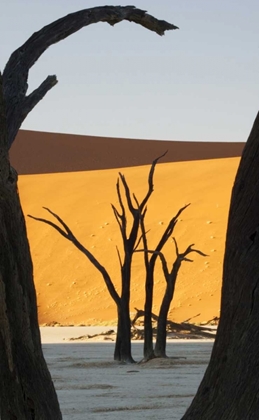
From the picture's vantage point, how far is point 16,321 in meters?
4.07

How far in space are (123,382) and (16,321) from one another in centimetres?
532

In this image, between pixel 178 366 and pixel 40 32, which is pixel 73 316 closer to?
pixel 178 366

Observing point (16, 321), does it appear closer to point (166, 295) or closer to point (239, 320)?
point (239, 320)

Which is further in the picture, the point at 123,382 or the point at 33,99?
the point at 123,382

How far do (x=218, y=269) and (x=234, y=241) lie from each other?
22462mm

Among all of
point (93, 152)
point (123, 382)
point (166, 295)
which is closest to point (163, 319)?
point (166, 295)

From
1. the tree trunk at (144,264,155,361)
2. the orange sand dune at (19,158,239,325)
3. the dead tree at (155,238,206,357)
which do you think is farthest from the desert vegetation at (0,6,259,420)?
the orange sand dune at (19,158,239,325)

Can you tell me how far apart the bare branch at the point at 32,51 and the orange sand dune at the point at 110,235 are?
58.1ft

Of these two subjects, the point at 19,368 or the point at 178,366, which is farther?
the point at 178,366

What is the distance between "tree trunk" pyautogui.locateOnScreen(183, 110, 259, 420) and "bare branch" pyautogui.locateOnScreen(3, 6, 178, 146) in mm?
1038

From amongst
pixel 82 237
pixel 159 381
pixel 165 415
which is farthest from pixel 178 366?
pixel 82 237

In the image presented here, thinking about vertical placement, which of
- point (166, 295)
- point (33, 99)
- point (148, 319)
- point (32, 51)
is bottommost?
point (148, 319)

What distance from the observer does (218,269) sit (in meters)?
26.3

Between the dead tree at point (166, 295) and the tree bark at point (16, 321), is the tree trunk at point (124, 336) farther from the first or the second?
the tree bark at point (16, 321)
